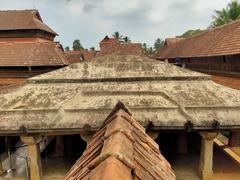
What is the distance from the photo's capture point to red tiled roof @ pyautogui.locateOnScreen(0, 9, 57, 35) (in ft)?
90.7

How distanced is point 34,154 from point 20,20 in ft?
76.0

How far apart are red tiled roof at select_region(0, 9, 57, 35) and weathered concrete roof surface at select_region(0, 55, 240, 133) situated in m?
18.4

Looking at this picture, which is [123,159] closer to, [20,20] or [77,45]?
[20,20]

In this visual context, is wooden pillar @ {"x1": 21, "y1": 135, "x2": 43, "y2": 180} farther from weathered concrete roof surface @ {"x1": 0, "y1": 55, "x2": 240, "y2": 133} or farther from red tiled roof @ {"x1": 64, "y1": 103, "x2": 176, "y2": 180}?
red tiled roof @ {"x1": 64, "y1": 103, "x2": 176, "y2": 180}

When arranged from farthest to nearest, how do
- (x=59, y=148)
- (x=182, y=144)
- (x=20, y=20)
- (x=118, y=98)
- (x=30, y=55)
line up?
(x=20, y=20) < (x=30, y=55) < (x=59, y=148) < (x=182, y=144) < (x=118, y=98)

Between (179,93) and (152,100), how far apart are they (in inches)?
53.7

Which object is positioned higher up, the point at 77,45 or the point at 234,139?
the point at 77,45

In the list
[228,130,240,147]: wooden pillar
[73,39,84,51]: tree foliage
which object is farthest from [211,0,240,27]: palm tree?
[73,39,84,51]: tree foliage

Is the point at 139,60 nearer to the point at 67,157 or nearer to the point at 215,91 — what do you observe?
the point at 215,91

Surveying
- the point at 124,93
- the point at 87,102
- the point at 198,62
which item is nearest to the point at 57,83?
the point at 87,102

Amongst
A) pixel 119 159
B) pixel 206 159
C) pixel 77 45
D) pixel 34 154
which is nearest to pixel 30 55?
pixel 34 154

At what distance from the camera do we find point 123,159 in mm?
2045

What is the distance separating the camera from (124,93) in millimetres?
10398

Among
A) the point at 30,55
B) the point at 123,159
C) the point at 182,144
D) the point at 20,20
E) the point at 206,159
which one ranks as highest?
the point at 20,20
